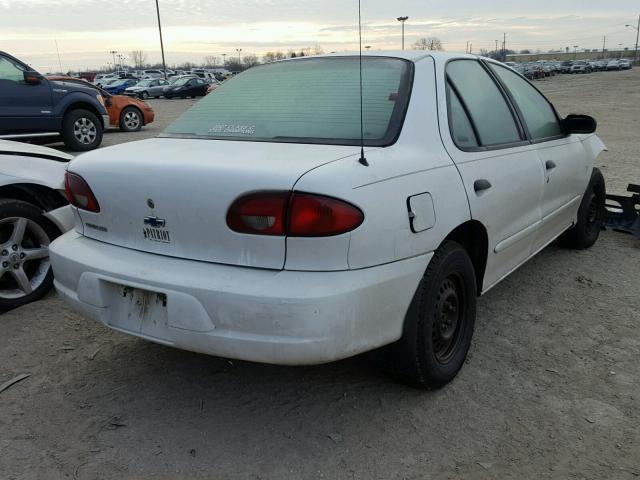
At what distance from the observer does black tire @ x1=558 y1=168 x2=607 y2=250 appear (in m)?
4.83

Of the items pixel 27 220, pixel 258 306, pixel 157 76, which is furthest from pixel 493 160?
pixel 157 76

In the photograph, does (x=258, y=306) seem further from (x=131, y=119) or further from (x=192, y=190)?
(x=131, y=119)

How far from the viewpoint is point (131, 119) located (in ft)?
51.8

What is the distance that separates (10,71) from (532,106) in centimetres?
892

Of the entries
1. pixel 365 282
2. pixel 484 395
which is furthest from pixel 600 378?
pixel 365 282

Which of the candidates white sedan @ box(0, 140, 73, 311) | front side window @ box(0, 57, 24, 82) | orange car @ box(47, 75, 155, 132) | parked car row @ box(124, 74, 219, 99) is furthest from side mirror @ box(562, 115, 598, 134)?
parked car row @ box(124, 74, 219, 99)

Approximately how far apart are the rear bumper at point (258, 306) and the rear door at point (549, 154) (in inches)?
67.0

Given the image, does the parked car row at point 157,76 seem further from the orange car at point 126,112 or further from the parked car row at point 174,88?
the orange car at point 126,112

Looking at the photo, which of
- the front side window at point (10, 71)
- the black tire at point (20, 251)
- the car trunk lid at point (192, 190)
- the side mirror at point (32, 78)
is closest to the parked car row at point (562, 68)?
the side mirror at point (32, 78)

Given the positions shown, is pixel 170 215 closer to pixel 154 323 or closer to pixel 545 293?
pixel 154 323

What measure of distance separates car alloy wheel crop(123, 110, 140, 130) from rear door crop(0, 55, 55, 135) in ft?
16.6

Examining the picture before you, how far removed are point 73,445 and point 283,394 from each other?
950 mm

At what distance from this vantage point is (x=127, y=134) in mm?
15391

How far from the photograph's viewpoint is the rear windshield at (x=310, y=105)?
8.86ft
